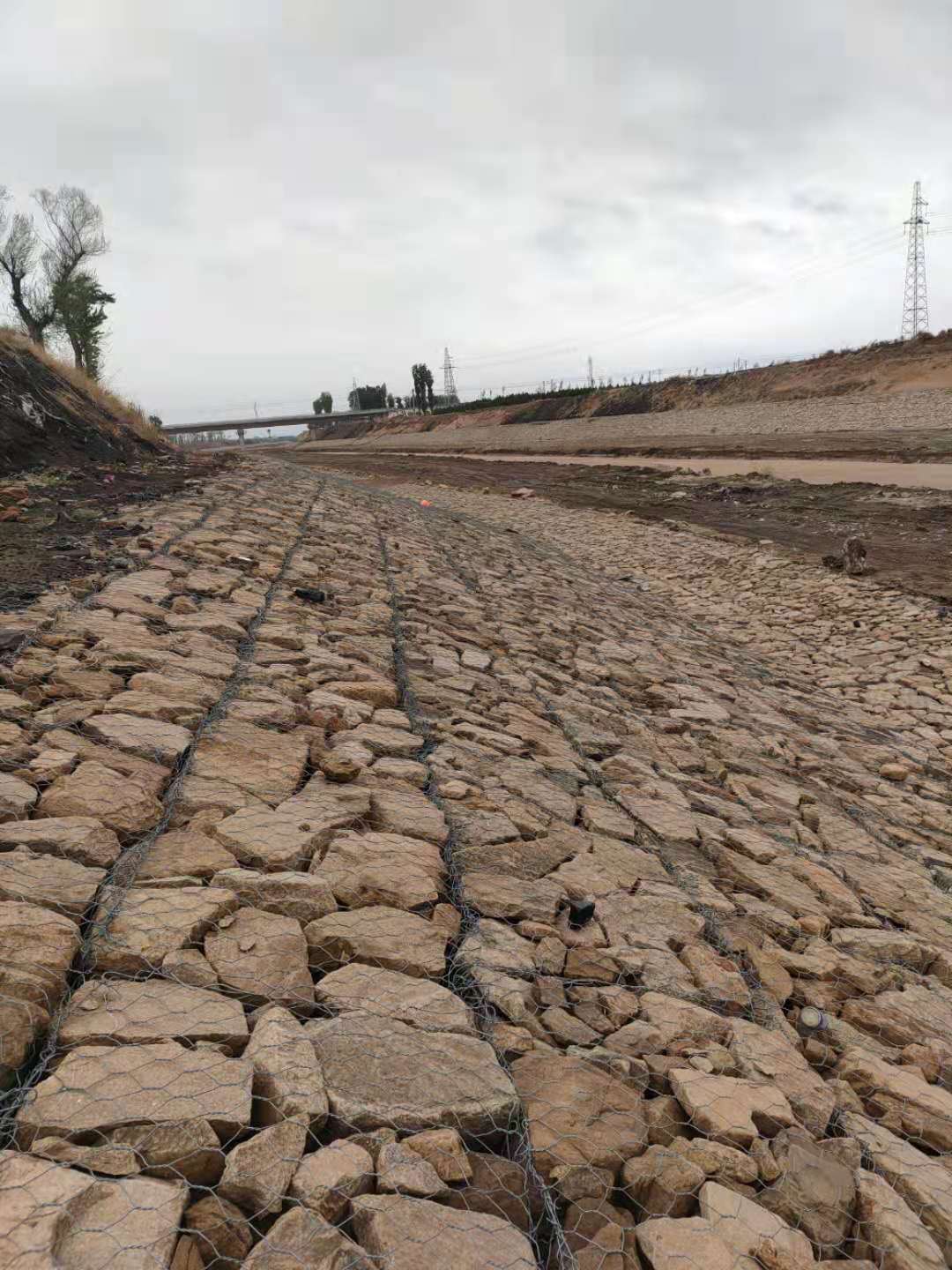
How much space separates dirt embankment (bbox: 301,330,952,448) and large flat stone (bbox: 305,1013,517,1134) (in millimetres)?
36161

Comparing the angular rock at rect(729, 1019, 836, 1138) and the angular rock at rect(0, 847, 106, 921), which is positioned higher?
the angular rock at rect(0, 847, 106, 921)

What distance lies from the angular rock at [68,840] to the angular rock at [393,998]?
87 centimetres

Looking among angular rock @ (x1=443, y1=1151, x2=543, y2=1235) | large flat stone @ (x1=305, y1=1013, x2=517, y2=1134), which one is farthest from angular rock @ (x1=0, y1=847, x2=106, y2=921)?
angular rock @ (x1=443, y1=1151, x2=543, y2=1235)

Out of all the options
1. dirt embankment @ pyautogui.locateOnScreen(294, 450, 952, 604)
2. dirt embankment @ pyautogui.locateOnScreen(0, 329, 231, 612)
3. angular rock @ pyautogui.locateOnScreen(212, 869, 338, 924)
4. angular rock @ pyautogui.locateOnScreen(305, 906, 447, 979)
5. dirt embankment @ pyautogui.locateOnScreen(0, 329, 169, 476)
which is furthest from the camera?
dirt embankment @ pyautogui.locateOnScreen(294, 450, 952, 604)

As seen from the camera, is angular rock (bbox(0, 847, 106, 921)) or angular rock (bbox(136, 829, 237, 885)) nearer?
angular rock (bbox(0, 847, 106, 921))

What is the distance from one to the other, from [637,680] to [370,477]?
65.1ft

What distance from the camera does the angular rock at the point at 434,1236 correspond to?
4.81ft

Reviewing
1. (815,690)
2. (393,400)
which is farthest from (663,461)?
(393,400)

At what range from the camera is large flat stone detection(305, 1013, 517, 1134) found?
174 centimetres

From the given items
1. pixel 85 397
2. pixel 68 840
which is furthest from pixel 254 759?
pixel 85 397

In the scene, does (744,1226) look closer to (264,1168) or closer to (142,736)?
(264,1168)

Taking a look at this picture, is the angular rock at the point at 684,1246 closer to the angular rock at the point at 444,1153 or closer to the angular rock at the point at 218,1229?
the angular rock at the point at 444,1153

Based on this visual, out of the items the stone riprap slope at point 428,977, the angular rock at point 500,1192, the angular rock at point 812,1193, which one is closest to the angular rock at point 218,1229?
the stone riprap slope at point 428,977

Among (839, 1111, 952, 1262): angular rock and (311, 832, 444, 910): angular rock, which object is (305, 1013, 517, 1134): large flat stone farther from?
(839, 1111, 952, 1262): angular rock
